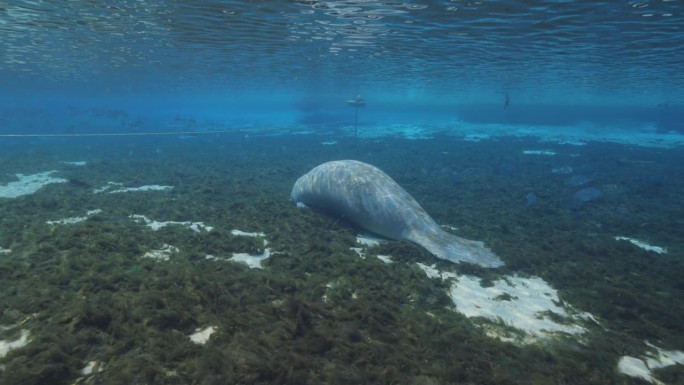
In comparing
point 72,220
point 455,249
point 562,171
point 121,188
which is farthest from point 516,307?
point 562,171

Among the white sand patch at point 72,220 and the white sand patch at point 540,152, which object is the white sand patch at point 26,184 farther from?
the white sand patch at point 540,152

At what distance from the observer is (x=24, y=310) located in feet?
15.3

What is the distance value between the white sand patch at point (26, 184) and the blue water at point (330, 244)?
24 cm

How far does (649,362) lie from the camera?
4758 mm

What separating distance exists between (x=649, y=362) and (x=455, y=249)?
3754mm

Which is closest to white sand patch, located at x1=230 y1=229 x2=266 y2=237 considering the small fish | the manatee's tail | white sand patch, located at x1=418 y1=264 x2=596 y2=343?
the manatee's tail

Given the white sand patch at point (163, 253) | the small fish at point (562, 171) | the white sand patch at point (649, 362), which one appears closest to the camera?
the white sand patch at point (649, 362)

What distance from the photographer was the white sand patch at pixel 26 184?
13648 mm

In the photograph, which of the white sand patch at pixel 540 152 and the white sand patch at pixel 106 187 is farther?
the white sand patch at pixel 540 152

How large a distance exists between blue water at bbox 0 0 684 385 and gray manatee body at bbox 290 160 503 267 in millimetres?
491

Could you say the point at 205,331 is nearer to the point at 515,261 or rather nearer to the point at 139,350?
the point at 139,350

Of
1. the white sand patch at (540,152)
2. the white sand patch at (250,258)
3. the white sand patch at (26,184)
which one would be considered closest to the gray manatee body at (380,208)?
the white sand patch at (250,258)

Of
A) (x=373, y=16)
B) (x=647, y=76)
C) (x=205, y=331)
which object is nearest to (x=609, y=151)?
(x=647, y=76)

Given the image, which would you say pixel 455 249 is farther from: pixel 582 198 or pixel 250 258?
pixel 582 198
